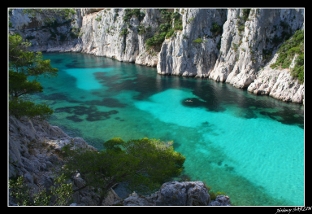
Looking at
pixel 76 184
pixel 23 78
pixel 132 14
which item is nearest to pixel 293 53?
pixel 76 184

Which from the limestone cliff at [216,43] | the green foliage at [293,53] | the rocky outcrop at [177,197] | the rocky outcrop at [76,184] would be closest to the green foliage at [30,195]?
the rocky outcrop at [76,184]

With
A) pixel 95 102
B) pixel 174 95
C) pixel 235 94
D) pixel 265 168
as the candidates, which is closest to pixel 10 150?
pixel 265 168

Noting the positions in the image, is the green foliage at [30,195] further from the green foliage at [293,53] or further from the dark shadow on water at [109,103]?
the green foliage at [293,53]

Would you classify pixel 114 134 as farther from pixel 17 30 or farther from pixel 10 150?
pixel 17 30

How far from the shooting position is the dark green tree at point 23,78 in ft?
54.0

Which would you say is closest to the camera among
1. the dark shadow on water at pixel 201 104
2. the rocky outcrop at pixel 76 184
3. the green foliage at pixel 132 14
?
the rocky outcrop at pixel 76 184

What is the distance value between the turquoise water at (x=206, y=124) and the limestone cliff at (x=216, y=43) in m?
2.70

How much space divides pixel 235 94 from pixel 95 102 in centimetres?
2126

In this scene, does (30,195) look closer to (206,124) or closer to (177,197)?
(177,197)

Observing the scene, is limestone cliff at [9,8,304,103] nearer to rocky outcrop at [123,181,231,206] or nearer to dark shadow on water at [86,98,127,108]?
dark shadow on water at [86,98,127,108]

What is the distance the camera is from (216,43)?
5603cm

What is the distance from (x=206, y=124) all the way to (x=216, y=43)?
89.5ft

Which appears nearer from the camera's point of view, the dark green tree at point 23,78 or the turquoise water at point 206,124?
the dark green tree at point 23,78

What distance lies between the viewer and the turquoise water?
22.4 meters
